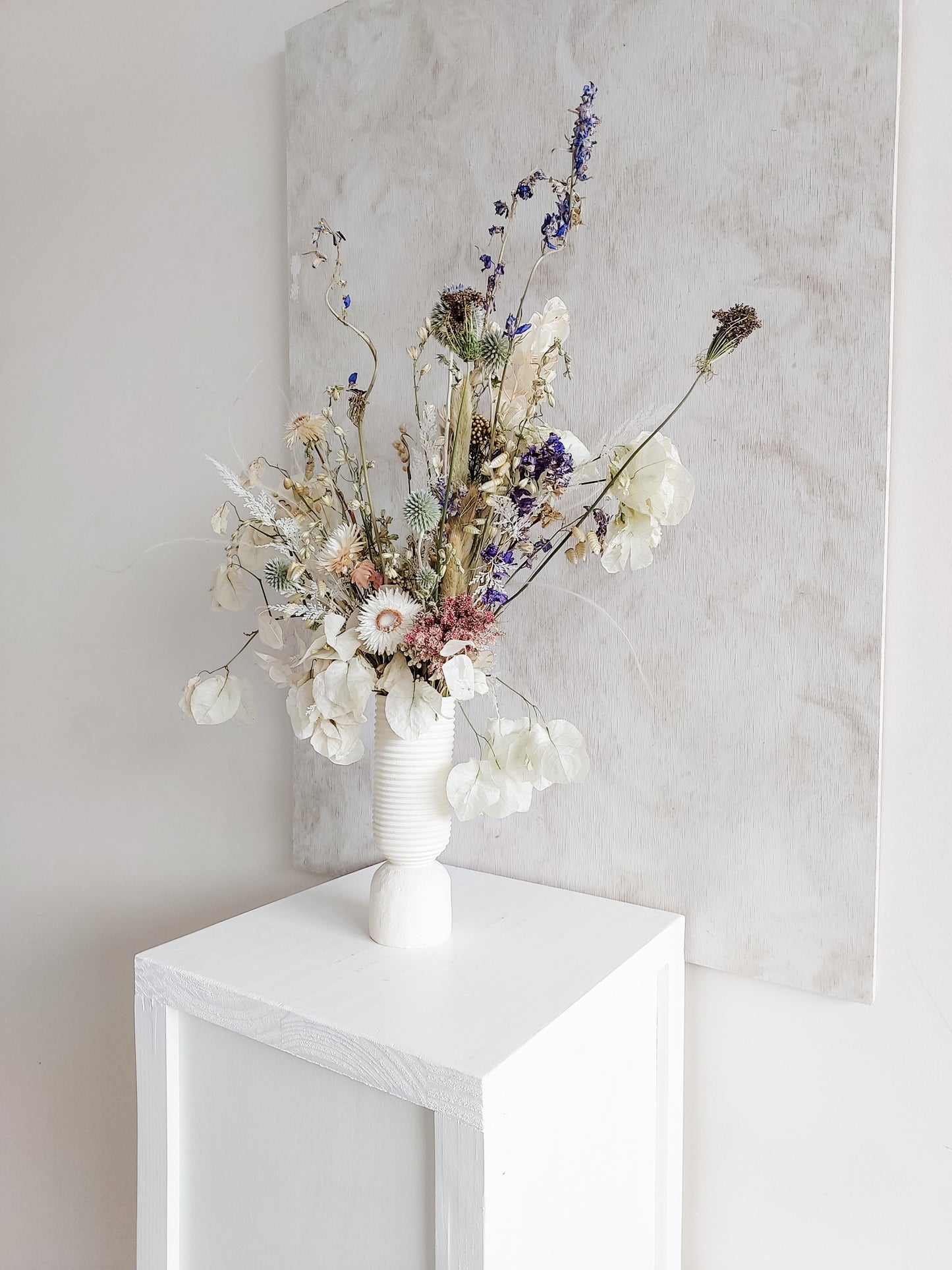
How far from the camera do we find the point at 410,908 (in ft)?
2.70

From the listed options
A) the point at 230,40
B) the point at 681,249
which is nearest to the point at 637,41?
the point at 681,249

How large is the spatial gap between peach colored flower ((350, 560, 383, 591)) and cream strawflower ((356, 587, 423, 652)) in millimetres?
23

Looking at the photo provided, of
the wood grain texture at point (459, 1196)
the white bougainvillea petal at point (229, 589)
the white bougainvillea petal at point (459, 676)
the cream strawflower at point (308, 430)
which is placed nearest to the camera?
the wood grain texture at point (459, 1196)

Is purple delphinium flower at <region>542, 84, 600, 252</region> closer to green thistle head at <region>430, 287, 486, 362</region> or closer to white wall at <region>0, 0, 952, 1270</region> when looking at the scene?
green thistle head at <region>430, 287, 486, 362</region>

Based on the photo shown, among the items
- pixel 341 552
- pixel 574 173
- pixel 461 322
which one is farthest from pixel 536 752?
pixel 574 173

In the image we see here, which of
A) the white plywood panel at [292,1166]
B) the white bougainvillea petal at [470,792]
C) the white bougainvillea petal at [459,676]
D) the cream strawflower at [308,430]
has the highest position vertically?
the cream strawflower at [308,430]

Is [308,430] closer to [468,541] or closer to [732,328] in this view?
[468,541]

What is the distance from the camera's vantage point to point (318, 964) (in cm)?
80

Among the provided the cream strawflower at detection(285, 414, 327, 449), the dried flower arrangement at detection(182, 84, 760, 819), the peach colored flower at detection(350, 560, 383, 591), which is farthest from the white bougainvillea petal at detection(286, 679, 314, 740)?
the cream strawflower at detection(285, 414, 327, 449)

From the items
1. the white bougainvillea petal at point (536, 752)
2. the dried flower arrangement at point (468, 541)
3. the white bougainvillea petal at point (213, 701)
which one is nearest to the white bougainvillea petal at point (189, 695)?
the white bougainvillea petal at point (213, 701)

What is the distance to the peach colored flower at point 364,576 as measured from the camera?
77 cm

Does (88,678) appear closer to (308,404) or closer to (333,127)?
(308,404)

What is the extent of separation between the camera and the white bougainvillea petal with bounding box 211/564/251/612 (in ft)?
3.09

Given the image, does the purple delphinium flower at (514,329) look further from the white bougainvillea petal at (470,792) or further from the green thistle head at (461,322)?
the white bougainvillea petal at (470,792)
